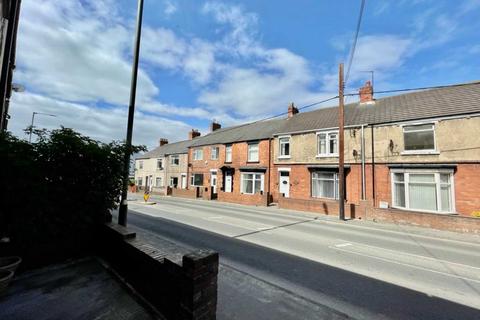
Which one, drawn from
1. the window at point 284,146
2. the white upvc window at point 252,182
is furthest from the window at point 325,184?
the white upvc window at point 252,182

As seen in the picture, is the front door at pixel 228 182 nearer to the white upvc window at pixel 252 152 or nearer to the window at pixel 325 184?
the white upvc window at pixel 252 152

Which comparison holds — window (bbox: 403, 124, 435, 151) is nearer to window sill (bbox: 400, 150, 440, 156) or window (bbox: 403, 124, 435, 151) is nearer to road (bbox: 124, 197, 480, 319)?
window sill (bbox: 400, 150, 440, 156)

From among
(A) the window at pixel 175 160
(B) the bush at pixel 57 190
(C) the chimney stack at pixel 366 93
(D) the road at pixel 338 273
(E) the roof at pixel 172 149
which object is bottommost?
(D) the road at pixel 338 273

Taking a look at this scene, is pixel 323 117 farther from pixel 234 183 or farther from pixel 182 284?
pixel 182 284

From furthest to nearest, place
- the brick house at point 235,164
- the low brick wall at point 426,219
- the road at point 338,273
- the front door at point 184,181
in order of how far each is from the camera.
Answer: the front door at point 184,181
the brick house at point 235,164
the low brick wall at point 426,219
the road at point 338,273

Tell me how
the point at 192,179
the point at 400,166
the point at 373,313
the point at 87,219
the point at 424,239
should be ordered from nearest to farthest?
the point at 373,313 < the point at 87,219 < the point at 424,239 < the point at 400,166 < the point at 192,179

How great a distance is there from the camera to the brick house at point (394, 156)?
1450 centimetres

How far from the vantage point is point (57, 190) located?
5.09 meters

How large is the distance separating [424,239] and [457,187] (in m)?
6.22

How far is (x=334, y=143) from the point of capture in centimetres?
2014

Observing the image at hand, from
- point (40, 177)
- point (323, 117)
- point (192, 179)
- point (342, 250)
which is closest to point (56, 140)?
point (40, 177)

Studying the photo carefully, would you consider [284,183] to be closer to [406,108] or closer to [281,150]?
[281,150]

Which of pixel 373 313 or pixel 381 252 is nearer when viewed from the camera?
pixel 373 313

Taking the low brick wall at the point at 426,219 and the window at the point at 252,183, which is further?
the window at the point at 252,183
